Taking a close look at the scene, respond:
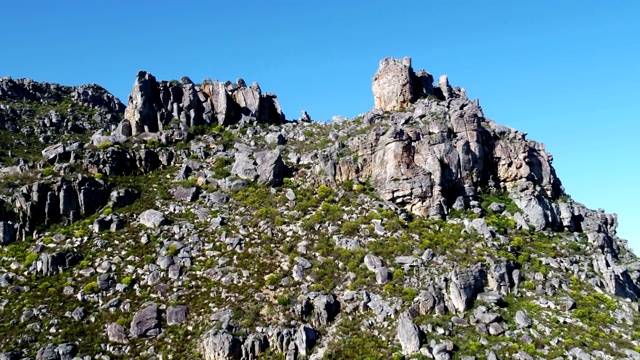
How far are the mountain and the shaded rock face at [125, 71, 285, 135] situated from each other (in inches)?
14.4

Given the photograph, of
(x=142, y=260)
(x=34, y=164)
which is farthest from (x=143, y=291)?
(x=34, y=164)

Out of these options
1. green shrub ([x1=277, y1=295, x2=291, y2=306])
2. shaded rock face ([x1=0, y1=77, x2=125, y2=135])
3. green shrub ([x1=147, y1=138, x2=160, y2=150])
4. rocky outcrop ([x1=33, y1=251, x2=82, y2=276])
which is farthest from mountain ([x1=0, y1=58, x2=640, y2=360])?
shaded rock face ([x1=0, y1=77, x2=125, y2=135])

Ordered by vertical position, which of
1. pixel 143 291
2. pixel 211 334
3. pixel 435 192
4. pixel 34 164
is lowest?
pixel 211 334

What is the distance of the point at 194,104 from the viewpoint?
274 ft

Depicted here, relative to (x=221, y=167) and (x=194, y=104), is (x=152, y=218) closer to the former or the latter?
(x=221, y=167)

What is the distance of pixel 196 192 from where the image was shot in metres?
66.8

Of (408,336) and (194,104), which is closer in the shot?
(408,336)

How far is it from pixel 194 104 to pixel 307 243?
3941 centimetres

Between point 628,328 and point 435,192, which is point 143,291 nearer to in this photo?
point 435,192

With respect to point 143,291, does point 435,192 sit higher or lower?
higher

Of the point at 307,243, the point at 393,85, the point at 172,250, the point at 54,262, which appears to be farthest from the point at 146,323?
the point at 393,85

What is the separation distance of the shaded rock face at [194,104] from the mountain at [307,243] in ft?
1.20

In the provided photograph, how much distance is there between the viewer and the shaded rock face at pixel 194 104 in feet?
261

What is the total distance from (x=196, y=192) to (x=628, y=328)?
174 ft
